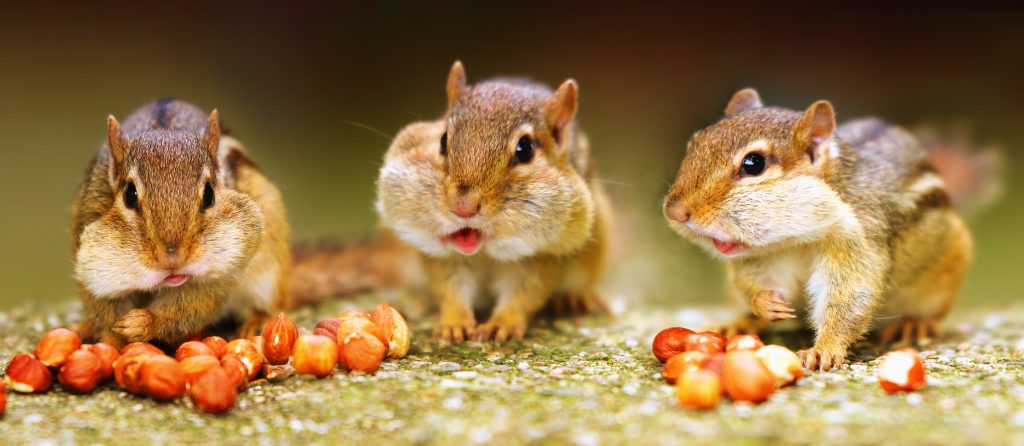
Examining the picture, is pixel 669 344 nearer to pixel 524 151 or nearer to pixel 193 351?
pixel 524 151

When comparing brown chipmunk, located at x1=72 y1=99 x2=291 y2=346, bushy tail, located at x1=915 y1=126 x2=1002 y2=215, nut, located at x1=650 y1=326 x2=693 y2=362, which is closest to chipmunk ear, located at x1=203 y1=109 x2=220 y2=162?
brown chipmunk, located at x1=72 y1=99 x2=291 y2=346

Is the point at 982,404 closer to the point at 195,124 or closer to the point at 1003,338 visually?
the point at 1003,338

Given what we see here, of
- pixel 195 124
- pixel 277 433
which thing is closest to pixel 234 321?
pixel 195 124

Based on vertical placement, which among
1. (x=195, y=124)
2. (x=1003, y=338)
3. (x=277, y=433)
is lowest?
(x=277, y=433)

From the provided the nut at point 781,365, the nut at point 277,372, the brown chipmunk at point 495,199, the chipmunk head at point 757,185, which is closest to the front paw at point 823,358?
the nut at point 781,365

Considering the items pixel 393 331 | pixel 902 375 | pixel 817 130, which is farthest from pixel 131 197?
pixel 902 375

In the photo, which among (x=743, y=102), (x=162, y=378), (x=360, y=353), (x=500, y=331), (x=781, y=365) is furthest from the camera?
(x=500, y=331)
